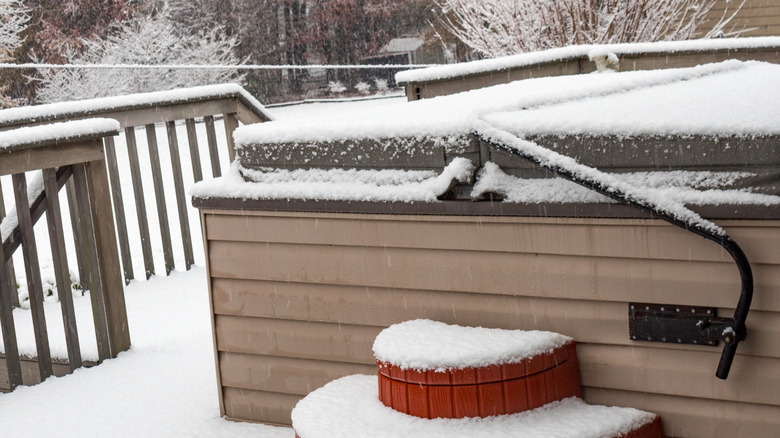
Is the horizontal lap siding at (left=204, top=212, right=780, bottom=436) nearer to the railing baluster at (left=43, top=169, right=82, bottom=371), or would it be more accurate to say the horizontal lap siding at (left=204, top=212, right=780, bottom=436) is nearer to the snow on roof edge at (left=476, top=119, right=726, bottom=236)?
the snow on roof edge at (left=476, top=119, right=726, bottom=236)

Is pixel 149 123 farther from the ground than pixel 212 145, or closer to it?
farther from the ground

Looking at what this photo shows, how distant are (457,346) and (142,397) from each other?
4.59 feet

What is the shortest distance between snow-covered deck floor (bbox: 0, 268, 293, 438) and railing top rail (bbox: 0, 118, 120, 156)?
867 mm

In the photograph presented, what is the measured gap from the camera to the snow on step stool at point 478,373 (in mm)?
2131

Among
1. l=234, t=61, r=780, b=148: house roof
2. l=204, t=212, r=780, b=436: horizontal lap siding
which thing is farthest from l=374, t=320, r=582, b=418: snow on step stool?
l=234, t=61, r=780, b=148: house roof

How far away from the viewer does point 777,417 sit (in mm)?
2070

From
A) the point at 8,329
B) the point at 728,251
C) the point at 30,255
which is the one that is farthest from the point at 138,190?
the point at 728,251

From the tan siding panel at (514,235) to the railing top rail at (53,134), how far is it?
704 millimetres

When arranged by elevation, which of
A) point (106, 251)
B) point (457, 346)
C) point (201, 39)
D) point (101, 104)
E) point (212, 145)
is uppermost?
point (201, 39)

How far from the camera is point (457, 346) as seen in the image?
2207 millimetres

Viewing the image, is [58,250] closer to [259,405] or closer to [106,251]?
[106,251]

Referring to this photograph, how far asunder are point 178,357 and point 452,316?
1421mm

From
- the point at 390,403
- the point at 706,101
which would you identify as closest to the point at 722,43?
the point at 706,101

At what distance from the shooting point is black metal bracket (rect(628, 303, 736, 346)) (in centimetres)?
208
